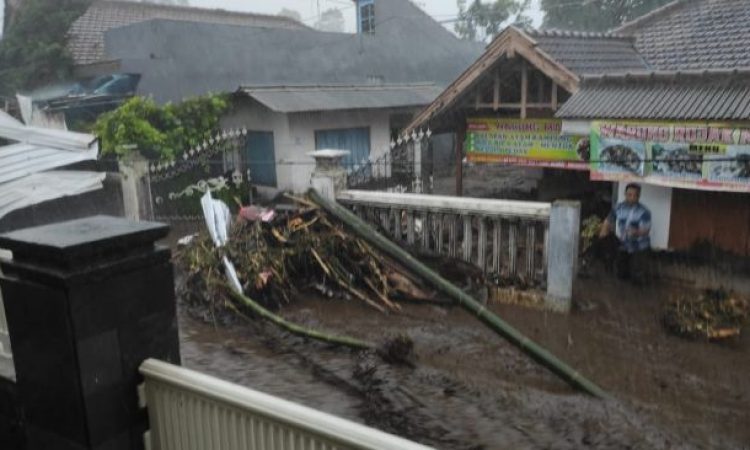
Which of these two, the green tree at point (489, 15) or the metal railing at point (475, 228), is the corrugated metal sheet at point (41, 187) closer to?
the metal railing at point (475, 228)

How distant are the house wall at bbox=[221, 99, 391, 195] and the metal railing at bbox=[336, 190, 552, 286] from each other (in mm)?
6036

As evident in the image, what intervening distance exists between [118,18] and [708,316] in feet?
73.1

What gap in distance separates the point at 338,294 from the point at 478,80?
4980 millimetres

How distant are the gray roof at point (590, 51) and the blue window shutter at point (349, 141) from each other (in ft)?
21.1

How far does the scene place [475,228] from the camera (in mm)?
8719

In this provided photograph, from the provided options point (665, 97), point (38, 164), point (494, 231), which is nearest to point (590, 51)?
point (665, 97)

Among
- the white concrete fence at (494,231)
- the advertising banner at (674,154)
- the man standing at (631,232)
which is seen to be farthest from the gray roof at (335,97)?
the man standing at (631,232)

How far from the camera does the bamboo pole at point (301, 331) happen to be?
6.27m

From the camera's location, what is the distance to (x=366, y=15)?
2103 centimetres

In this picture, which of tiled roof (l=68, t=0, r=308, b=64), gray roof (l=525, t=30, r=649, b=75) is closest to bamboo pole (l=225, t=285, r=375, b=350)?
gray roof (l=525, t=30, r=649, b=75)

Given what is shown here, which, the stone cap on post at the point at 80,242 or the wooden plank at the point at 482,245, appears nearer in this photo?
the stone cap on post at the point at 80,242

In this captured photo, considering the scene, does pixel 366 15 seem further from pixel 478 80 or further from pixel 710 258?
pixel 710 258

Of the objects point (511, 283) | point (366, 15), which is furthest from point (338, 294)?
point (366, 15)

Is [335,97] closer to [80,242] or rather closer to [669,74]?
[669,74]
